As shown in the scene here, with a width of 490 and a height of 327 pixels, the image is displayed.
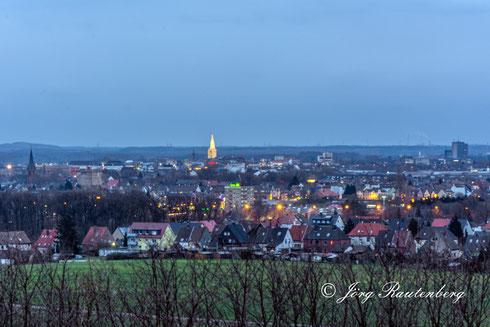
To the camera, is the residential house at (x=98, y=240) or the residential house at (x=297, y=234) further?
the residential house at (x=297, y=234)

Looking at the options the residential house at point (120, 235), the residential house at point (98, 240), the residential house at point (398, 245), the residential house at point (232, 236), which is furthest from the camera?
the residential house at point (120, 235)

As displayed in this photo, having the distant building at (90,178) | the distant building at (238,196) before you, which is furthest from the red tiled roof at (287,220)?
the distant building at (90,178)

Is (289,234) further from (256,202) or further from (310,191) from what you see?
(310,191)

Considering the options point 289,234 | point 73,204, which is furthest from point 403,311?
point 73,204

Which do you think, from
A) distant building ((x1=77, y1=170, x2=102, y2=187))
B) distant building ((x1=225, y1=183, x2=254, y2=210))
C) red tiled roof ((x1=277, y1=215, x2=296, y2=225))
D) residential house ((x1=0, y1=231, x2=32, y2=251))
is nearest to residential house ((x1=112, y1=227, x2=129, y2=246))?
residential house ((x1=0, y1=231, x2=32, y2=251))

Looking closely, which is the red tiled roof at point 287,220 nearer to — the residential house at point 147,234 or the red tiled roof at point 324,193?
the residential house at point 147,234

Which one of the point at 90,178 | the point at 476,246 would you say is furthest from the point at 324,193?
the point at 476,246

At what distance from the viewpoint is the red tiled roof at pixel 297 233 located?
1189 inches

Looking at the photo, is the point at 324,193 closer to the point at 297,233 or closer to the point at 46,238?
the point at 297,233

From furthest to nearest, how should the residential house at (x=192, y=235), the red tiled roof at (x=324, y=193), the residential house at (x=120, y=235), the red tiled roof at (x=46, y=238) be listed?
the red tiled roof at (x=324, y=193) → the residential house at (x=120, y=235) → the residential house at (x=192, y=235) → the red tiled roof at (x=46, y=238)

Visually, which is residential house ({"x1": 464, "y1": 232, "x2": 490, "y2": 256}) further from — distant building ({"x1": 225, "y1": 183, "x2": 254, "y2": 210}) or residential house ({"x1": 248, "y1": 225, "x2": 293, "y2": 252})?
distant building ({"x1": 225, "y1": 183, "x2": 254, "y2": 210})

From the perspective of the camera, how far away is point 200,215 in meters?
44.6

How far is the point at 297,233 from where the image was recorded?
101 ft

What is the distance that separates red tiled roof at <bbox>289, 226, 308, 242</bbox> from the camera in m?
30.2
